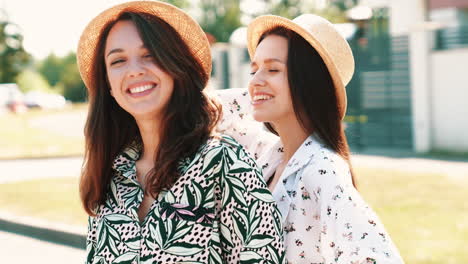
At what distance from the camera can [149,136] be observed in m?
2.42

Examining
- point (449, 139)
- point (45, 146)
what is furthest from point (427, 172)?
point (45, 146)

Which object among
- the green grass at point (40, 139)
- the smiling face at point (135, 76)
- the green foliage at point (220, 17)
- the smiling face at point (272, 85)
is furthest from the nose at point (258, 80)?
the green foliage at point (220, 17)

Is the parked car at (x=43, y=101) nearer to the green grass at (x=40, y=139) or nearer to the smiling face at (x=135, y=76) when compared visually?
the green grass at (x=40, y=139)

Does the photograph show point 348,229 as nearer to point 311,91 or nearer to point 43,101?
point 311,91

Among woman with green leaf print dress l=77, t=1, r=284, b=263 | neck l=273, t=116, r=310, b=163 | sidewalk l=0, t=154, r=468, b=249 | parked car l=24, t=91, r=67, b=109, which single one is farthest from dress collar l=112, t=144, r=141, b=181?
parked car l=24, t=91, r=67, b=109

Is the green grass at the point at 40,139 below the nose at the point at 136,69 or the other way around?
below

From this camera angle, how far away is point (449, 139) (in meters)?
14.7

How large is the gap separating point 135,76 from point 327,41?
2.86ft

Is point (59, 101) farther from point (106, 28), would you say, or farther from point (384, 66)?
point (106, 28)

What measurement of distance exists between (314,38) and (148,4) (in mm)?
680

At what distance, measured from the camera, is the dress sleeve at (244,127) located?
3.05 m

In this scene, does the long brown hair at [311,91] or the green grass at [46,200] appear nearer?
the long brown hair at [311,91]

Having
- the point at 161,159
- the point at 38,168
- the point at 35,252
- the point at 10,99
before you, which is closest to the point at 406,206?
the point at 35,252

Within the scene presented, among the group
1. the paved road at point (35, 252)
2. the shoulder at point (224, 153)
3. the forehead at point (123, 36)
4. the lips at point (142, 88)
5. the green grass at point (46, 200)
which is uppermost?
the forehead at point (123, 36)
